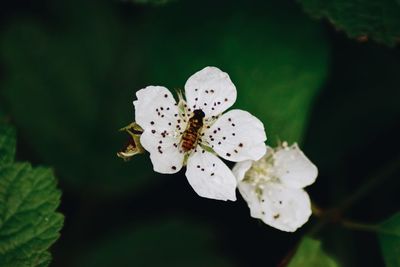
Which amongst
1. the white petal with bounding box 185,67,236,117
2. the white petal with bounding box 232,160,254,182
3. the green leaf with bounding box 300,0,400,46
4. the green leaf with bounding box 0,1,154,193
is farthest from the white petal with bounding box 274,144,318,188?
the green leaf with bounding box 0,1,154,193

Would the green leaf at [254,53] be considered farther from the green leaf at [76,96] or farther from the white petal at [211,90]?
the green leaf at [76,96]

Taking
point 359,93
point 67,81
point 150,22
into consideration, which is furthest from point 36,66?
point 359,93

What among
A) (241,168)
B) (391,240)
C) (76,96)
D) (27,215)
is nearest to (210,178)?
(241,168)

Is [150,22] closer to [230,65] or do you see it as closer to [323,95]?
[230,65]

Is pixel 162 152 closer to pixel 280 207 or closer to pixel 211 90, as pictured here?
pixel 211 90

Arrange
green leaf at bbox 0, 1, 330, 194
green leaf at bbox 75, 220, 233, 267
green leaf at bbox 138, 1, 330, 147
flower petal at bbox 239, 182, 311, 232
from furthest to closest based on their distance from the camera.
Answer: green leaf at bbox 75, 220, 233, 267 → green leaf at bbox 0, 1, 330, 194 → green leaf at bbox 138, 1, 330, 147 → flower petal at bbox 239, 182, 311, 232

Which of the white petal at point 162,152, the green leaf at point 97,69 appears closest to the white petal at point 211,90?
the white petal at point 162,152

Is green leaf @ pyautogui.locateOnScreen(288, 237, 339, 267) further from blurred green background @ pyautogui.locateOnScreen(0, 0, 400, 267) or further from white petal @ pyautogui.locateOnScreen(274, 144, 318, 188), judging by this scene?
blurred green background @ pyautogui.locateOnScreen(0, 0, 400, 267)
